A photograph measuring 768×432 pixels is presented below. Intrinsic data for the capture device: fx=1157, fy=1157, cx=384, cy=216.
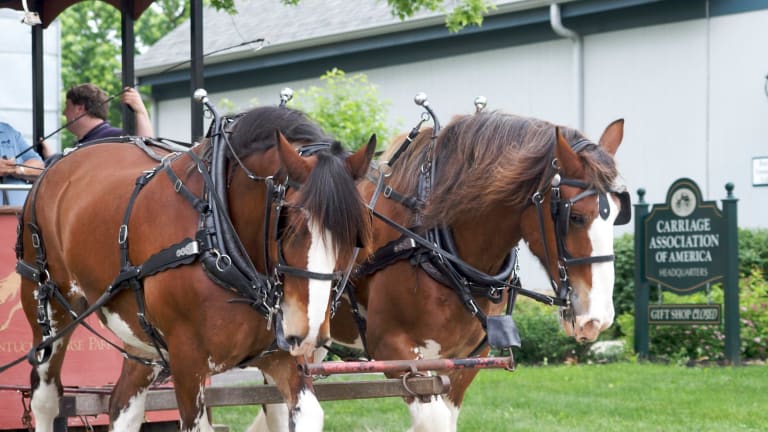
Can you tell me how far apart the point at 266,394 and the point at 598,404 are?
5122 millimetres

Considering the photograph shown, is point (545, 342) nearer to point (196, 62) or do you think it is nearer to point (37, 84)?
point (37, 84)

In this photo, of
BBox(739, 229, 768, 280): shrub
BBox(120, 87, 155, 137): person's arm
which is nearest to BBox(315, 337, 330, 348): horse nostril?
BBox(120, 87, 155, 137): person's arm

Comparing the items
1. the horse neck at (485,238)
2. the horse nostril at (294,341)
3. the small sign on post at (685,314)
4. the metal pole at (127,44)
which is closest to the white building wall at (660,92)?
the small sign on post at (685,314)

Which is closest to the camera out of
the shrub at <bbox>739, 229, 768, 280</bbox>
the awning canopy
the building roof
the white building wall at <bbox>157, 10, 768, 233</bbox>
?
the awning canopy

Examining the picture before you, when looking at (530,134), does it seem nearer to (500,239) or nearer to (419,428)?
(500,239)

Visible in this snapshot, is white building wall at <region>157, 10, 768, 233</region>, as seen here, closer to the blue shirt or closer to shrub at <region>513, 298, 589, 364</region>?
shrub at <region>513, 298, 589, 364</region>

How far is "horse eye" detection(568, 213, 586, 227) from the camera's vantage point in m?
5.25

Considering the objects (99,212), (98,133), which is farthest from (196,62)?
(99,212)

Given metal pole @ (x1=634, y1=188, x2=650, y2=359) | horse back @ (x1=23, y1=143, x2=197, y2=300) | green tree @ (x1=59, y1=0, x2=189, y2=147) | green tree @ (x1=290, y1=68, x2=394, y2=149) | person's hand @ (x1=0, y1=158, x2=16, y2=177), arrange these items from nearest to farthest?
horse back @ (x1=23, y1=143, x2=197, y2=300) < person's hand @ (x1=0, y1=158, x2=16, y2=177) < metal pole @ (x1=634, y1=188, x2=650, y2=359) < green tree @ (x1=290, y1=68, x2=394, y2=149) < green tree @ (x1=59, y1=0, x2=189, y2=147)

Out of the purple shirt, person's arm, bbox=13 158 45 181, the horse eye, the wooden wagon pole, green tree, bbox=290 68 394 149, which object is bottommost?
the wooden wagon pole

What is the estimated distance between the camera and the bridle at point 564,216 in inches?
206

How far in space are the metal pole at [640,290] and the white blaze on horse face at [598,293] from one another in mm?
7388

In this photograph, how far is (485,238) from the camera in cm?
579

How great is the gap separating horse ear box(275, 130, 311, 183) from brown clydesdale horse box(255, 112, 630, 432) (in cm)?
124
